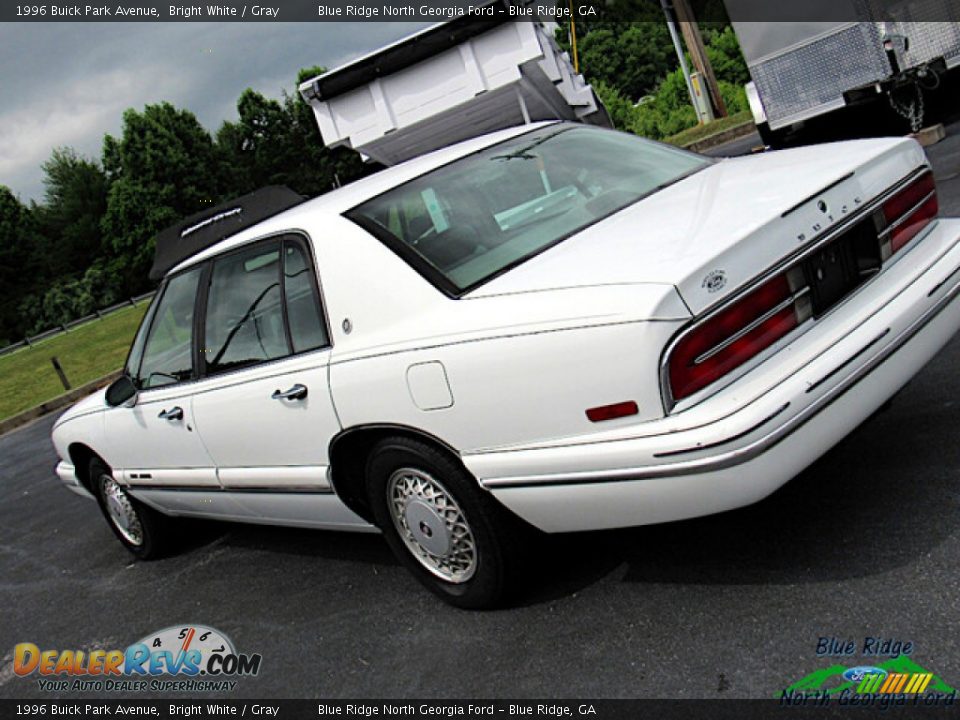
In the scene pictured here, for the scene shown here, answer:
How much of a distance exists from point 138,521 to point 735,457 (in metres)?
3.78

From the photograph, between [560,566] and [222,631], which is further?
[222,631]

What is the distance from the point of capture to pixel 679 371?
257 centimetres

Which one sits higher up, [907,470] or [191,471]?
[191,471]

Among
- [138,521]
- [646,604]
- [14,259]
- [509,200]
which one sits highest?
[14,259]

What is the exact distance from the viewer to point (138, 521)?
5215 millimetres

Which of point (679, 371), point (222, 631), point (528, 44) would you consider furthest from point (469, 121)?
point (679, 371)

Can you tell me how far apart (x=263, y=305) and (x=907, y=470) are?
2553 mm

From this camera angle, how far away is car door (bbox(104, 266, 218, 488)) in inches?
169

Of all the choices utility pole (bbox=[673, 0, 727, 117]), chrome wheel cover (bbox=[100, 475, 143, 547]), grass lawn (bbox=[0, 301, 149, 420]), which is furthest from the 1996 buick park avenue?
utility pole (bbox=[673, 0, 727, 117])

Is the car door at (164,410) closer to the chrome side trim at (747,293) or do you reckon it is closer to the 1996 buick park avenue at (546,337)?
the 1996 buick park avenue at (546,337)

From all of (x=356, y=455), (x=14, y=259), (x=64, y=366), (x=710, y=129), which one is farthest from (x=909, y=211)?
(x=14, y=259)

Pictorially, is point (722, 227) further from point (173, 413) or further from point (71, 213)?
point (71, 213)

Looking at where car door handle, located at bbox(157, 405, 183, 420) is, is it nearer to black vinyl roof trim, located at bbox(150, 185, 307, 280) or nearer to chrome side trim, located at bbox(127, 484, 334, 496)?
chrome side trim, located at bbox(127, 484, 334, 496)

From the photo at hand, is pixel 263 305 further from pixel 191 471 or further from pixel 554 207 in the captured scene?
pixel 554 207
